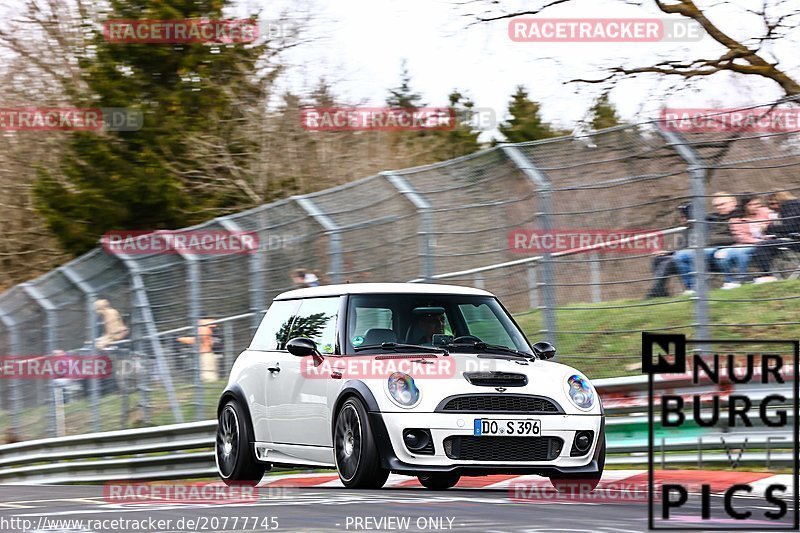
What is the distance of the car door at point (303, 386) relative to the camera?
31.9ft

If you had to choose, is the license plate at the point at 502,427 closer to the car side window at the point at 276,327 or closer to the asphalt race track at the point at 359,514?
the asphalt race track at the point at 359,514

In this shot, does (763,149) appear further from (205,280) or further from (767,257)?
(205,280)

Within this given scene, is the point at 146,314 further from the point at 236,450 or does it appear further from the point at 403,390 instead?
the point at 403,390

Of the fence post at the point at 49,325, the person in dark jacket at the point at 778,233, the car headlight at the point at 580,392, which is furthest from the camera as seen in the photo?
the fence post at the point at 49,325

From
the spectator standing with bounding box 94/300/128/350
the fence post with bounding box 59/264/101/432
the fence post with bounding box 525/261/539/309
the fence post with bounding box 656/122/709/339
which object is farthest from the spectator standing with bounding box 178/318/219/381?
the fence post with bounding box 656/122/709/339

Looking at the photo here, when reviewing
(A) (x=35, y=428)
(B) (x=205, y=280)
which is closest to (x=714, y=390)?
(B) (x=205, y=280)

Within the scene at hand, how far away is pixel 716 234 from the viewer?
34.8ft

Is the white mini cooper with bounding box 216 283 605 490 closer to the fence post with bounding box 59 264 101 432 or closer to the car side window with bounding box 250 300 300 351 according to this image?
the car side window with bounding box 250 300 300 351

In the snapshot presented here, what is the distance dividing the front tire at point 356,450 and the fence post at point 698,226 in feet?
9.46

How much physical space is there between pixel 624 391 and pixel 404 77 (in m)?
36.6

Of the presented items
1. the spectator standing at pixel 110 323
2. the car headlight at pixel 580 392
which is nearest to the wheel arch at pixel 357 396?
the car headlight at pixel 580 392

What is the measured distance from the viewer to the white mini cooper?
8.82m

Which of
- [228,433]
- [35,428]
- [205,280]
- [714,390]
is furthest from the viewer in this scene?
[35,428]

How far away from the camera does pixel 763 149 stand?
33.9ft
